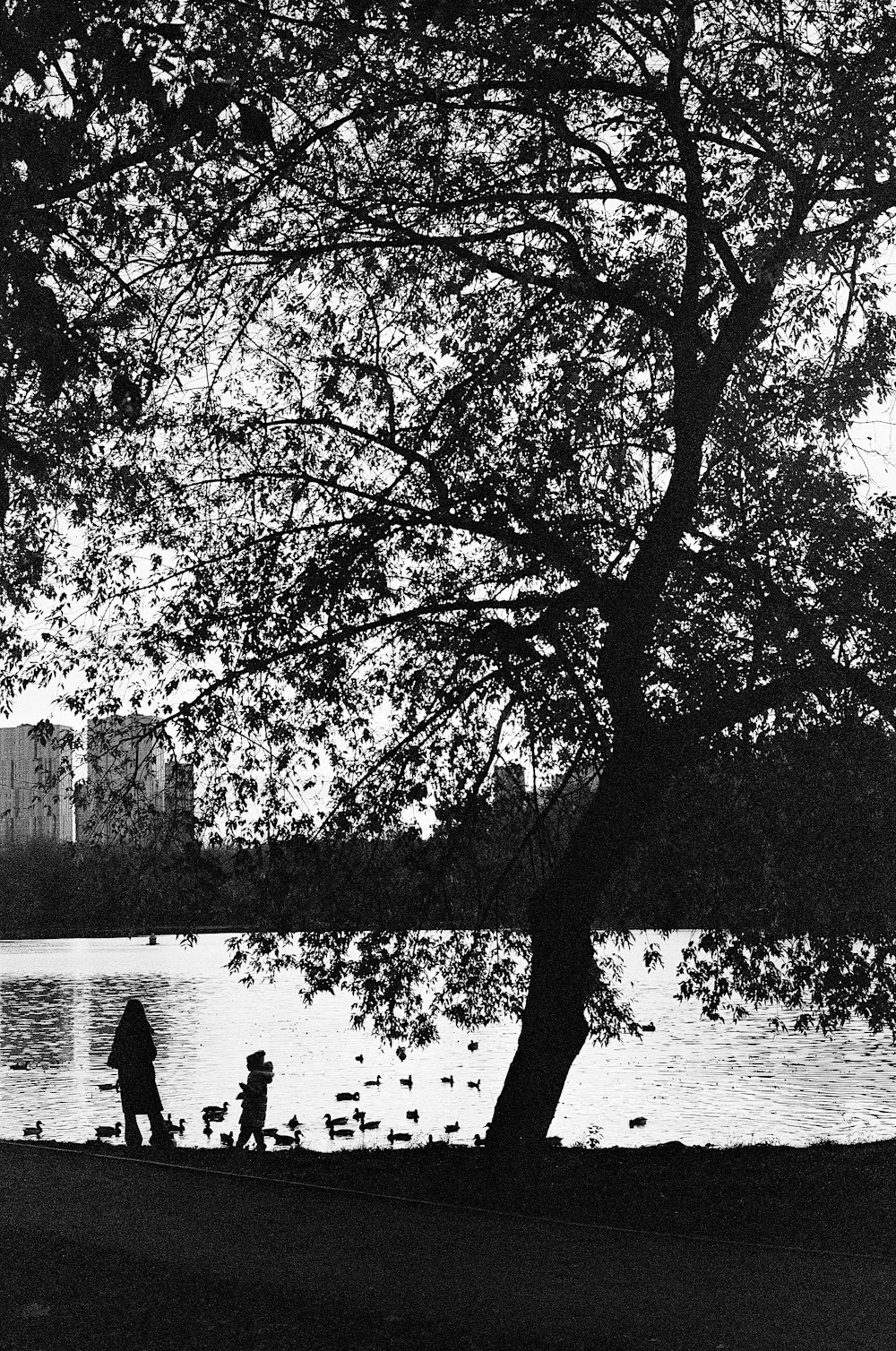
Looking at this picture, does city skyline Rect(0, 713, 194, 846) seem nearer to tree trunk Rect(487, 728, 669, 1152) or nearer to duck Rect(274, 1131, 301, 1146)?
tree trunk Rect(487, 728, 669, 1152)

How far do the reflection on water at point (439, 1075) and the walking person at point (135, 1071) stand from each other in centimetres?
99

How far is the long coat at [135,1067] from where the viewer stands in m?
15.5

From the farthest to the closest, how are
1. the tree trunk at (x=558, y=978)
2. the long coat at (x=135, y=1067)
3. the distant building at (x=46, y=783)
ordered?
the long coat at (x=135, y=1067) < the distant building at (x=46, y=783) < the tree trunk at (x=558, y=978)

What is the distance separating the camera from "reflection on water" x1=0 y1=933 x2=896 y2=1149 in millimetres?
25375

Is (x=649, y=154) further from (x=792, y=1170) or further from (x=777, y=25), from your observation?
(x=792, y=1170)

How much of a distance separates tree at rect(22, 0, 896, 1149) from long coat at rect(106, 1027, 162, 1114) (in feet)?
10.2

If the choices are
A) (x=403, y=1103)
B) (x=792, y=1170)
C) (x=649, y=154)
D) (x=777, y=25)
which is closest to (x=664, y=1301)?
(x=792, y=1170)

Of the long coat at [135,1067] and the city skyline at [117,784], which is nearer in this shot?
the city skyline at [117,784]

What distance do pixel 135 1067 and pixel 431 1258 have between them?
742cm

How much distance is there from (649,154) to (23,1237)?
964 cm

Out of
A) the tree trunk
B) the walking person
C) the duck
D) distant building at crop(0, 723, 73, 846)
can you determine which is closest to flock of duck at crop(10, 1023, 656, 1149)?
the duck

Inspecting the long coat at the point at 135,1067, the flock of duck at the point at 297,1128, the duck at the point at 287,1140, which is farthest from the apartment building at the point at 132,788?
the duck at the point at 287,1140

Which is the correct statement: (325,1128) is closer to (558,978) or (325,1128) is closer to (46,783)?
(558,978)

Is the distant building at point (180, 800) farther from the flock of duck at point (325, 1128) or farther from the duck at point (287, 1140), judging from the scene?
the duck at point (287, 1140)
